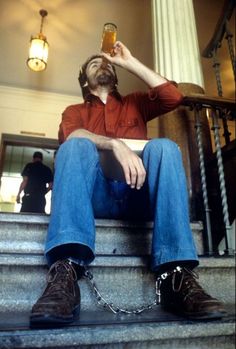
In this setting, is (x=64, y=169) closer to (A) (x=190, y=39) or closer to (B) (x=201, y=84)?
(B) (x=201, y=84)

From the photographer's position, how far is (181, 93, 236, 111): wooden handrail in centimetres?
115

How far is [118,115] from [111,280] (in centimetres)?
69

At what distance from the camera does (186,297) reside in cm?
65

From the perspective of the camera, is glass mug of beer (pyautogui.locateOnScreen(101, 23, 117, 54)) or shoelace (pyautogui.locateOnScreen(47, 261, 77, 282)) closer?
shoelace (pyautogui.locateOnScreen(47, 261, 77, 282))

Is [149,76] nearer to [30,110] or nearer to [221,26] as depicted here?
[221,26]

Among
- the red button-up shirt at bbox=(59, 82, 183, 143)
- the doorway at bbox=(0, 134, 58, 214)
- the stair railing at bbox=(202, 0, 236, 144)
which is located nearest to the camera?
the red button-up shirt at bbox=(59, 82, 183, 143)

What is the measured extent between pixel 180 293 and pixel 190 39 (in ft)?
4.96

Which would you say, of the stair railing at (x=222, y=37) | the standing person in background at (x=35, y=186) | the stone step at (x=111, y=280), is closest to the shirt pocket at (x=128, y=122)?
the stair railing at (x=222, y=37)

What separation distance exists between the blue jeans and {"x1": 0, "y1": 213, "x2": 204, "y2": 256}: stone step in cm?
20

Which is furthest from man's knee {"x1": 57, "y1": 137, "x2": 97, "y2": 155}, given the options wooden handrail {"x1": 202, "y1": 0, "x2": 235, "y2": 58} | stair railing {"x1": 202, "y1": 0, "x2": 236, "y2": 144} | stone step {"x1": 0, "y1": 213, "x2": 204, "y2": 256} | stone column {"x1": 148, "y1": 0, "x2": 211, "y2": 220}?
wooden handrail {"x1": 202, "y1": 0, "x2": 235, "y2": 58}

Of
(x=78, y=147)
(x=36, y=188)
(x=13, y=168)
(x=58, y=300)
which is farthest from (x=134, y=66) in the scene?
(x=13, y=168)

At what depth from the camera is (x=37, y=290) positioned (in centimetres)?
74

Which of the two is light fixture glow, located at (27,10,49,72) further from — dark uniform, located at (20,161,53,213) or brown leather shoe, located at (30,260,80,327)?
brown leather shoe, located at (30,260,80,327)

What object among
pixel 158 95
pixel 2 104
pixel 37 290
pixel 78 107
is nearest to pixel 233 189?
pixel 158 95
